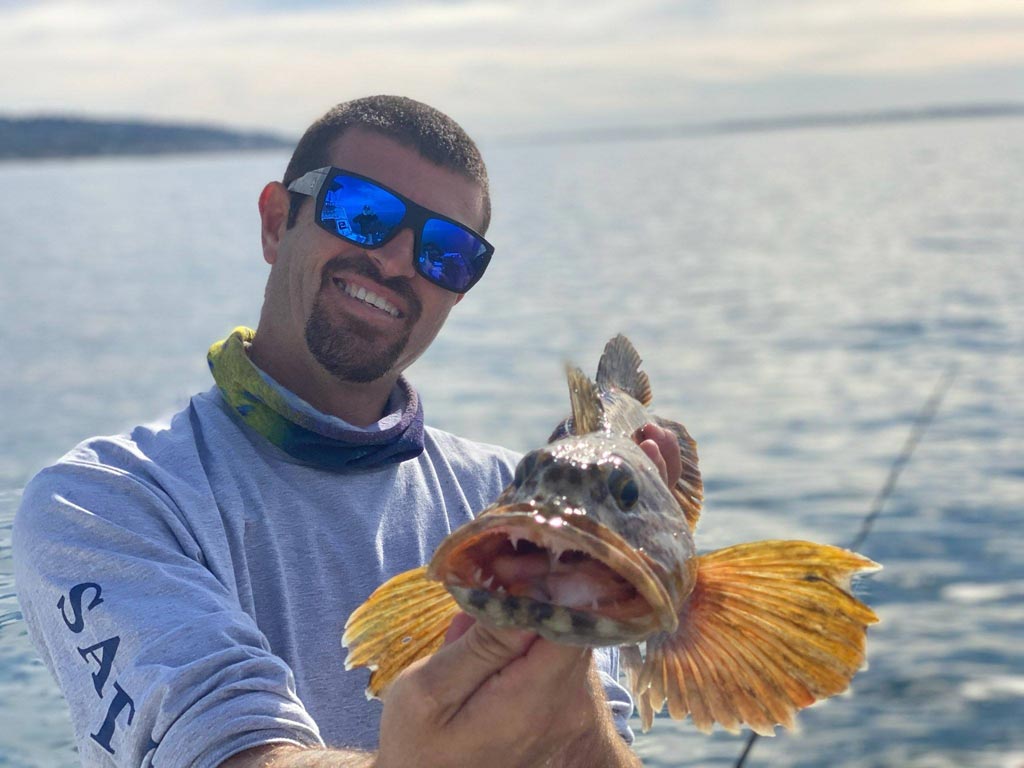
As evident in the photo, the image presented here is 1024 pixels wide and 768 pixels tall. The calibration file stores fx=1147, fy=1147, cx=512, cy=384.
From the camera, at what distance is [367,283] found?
3.34 metres

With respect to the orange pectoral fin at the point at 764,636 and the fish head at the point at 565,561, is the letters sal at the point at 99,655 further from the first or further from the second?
the orange pectoral fin at the point at 764,636

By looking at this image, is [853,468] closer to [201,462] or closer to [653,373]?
[653,373]

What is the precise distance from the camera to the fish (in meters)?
1.76

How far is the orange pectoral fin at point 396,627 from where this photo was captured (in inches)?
88.3

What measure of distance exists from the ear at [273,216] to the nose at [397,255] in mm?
431

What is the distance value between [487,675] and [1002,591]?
270 inches

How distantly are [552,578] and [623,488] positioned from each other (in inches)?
9.5

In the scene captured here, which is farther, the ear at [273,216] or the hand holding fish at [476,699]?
the ear at [273,216]

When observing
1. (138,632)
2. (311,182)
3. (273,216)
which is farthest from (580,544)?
(273,216)

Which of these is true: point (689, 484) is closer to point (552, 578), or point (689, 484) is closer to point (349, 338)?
point (349, 338)

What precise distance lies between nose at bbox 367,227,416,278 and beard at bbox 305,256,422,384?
2cm

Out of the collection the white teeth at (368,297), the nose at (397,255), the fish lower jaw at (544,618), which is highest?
the nose at (397,255)

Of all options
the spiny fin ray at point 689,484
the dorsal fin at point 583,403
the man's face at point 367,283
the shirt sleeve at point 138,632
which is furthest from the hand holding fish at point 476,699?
the man's face at point 367,283

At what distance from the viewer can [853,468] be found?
1088cm
